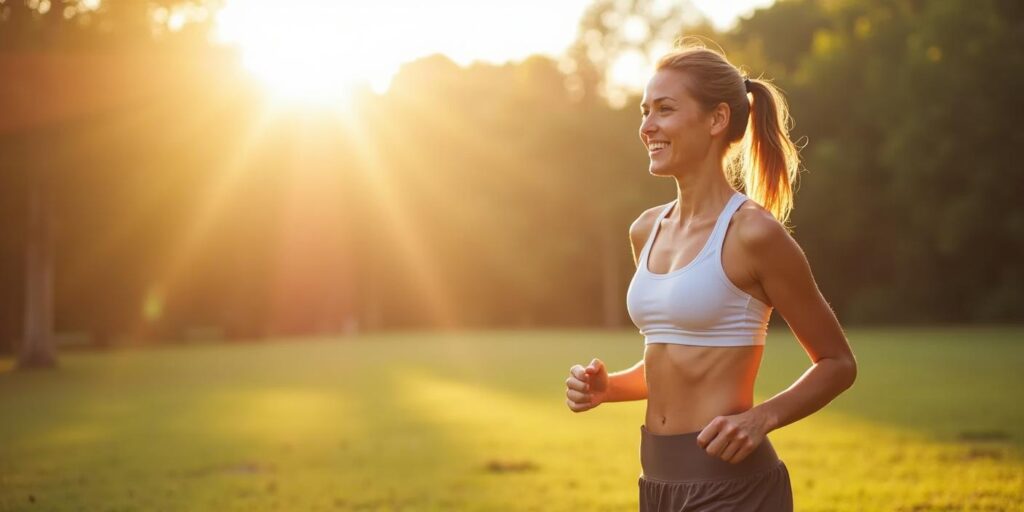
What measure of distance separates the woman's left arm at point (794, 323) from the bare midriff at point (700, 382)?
14cm

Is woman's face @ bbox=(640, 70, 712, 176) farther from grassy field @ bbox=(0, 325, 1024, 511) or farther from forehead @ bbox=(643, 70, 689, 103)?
grassy field @ bbox=(0, 325, 1024, 511)

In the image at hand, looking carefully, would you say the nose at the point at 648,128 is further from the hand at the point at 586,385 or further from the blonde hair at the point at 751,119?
the hand at the point at 586,385

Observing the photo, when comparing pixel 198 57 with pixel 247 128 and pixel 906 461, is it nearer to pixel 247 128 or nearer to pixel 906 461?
pixel 247 128

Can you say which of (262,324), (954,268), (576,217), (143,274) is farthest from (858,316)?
(143,274)

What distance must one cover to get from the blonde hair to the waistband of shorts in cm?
75

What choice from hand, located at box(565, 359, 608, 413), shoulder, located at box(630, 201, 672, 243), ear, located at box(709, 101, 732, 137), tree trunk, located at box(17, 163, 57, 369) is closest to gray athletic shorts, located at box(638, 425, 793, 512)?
hand, located at box(565, 359, 608, 413)

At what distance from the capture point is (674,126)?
10.6 ft

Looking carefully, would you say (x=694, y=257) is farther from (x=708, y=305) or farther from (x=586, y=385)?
(x=586, y=385)

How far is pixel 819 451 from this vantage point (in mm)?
10797

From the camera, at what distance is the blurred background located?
34.7 feet

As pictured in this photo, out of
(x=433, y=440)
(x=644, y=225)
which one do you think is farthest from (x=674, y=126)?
(x=433, y=440)

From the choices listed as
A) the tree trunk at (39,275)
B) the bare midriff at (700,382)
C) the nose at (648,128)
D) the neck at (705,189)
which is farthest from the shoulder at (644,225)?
the tree trunk at (39,275)

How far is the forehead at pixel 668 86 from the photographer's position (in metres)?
3.21

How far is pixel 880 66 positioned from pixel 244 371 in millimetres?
31862
